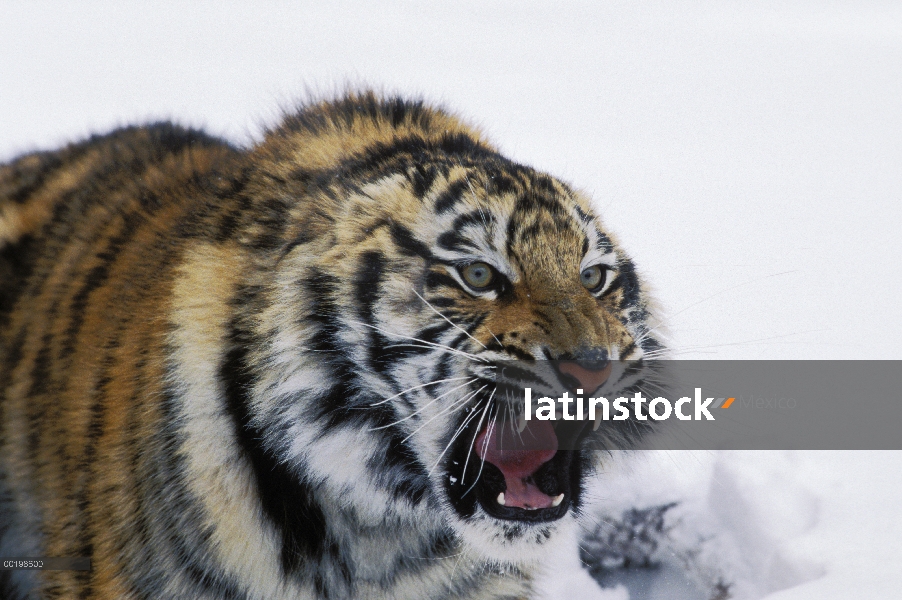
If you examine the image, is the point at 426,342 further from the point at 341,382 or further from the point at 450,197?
the point at 450,197

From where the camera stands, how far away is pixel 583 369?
58.2 inches

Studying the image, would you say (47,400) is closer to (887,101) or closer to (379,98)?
(379,98)

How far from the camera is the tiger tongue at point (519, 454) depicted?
64.3 inches

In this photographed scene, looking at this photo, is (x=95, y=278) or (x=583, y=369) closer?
(x=583, y=369)

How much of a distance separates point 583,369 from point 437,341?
29cm

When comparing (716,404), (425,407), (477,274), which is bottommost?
(425,407)

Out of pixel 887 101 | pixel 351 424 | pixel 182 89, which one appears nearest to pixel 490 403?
pixel 351 424

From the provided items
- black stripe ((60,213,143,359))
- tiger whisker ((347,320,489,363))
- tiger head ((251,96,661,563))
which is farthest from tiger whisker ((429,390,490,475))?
black stripe ((60,213,143,359))

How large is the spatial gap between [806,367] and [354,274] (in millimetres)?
2169

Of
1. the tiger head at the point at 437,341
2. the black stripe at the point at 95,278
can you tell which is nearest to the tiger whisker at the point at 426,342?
the tiger head at the point at 437,341

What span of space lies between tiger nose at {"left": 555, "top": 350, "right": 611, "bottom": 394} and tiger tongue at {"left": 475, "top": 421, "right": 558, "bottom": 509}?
183mm

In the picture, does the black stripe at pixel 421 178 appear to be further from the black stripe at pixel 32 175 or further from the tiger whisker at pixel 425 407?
the black stripe at pixel 32 175

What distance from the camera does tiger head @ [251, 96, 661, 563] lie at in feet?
5.12

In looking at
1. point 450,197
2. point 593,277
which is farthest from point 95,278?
point 593,277
